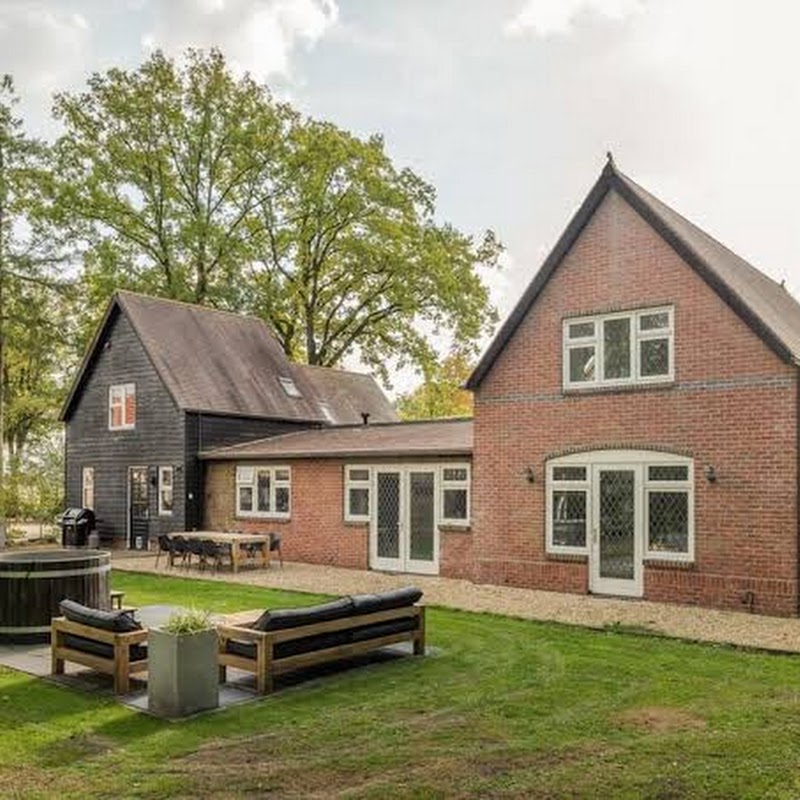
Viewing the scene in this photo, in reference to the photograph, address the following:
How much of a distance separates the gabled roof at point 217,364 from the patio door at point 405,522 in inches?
268

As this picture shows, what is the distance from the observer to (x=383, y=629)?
968cm

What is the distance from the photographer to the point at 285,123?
34.8 metres

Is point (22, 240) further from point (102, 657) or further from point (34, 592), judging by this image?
point (102, 657)

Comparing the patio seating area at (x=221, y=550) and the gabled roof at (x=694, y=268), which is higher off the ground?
the gabled roof at (x=694, y=268)

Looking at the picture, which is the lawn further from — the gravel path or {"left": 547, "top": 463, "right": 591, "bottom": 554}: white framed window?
{"left": 547, "top": 463, "right": 591, "bottom": 554}: white framed window

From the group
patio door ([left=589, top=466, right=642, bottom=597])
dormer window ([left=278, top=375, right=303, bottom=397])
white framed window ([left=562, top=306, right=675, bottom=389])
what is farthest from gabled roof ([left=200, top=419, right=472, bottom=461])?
patio door ([left=589, top=466, right=642, bottom=597])

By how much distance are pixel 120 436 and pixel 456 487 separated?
1167 cm

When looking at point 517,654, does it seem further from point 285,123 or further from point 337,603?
point 285,123

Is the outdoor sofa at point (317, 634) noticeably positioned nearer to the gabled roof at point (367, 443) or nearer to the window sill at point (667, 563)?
the window sill at point (667, 563)

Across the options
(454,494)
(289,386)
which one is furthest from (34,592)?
(289,386)

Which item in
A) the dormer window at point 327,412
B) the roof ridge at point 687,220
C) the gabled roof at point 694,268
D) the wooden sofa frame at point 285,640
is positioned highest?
the roof ridge at point 687,220

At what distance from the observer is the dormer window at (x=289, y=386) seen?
26703 mm

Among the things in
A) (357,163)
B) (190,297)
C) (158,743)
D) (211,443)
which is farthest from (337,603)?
(357,163)

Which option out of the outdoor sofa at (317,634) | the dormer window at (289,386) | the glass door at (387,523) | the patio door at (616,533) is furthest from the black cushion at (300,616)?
the dormer window at (289,386)
